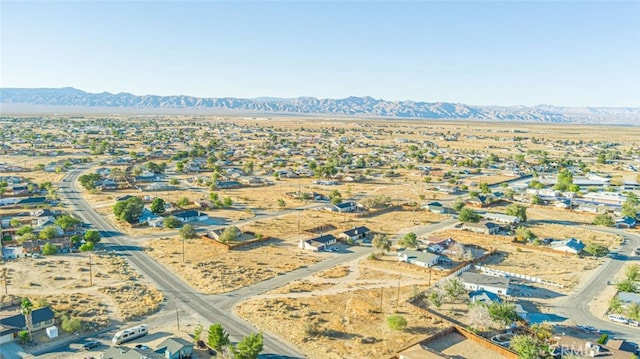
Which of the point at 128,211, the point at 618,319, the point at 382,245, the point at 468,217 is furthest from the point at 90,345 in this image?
the point at 468,217

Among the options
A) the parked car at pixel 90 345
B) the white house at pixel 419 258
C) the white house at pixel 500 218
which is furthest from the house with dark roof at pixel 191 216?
the white house at pixel 500 218

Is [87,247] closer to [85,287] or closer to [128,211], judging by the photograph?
[85,287]

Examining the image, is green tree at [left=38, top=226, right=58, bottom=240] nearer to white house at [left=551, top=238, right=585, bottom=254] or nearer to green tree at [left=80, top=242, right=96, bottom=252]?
green tree at [left=80, top=242, right=96, bottom=252]

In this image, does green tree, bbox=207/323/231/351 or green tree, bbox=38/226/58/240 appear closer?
green tree, bbox=207/323/231/351

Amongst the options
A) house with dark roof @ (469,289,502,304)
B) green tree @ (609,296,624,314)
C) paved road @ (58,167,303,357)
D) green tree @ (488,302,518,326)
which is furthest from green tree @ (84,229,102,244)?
green tree @ (609,296,624,314)

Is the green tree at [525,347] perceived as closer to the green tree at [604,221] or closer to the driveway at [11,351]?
the driveway at [11,351]

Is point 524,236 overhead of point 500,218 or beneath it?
beneath
